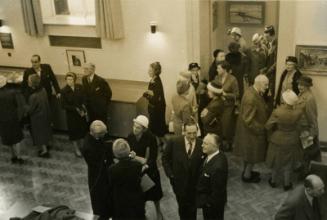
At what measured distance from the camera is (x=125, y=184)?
19.6ft

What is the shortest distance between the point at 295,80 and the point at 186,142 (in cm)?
321

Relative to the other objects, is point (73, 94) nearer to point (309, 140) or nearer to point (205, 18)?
point (205, 18)

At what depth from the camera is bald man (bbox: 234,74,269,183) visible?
7.36 m

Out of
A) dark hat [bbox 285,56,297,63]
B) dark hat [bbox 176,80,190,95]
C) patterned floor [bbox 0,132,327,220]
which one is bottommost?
patterned floor [bbox 0,132,327,220]

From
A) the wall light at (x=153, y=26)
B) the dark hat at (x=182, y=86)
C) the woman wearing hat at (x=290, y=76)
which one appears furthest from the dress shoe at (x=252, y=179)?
the wall light at (x=153, y=26)

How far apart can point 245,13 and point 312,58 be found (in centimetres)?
359

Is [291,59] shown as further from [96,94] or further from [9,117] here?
[9,117]

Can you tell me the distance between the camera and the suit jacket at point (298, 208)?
5.21 metres

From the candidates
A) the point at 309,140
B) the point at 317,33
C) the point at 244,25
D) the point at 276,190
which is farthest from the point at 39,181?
the point at 244,25

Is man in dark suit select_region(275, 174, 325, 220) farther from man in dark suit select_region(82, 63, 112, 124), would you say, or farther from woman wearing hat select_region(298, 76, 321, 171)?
man in dark suit select_region(82, 63, 112, 124)

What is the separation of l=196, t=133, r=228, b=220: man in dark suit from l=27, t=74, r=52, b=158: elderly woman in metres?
4.09

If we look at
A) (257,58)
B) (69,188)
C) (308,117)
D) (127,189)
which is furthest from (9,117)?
(308,117)

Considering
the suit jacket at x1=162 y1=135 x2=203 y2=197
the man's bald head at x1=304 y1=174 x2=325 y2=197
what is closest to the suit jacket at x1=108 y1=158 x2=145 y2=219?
the suit jacket at x1=162 y1=135 x2=203 y2=197

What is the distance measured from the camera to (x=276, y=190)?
7.88m
